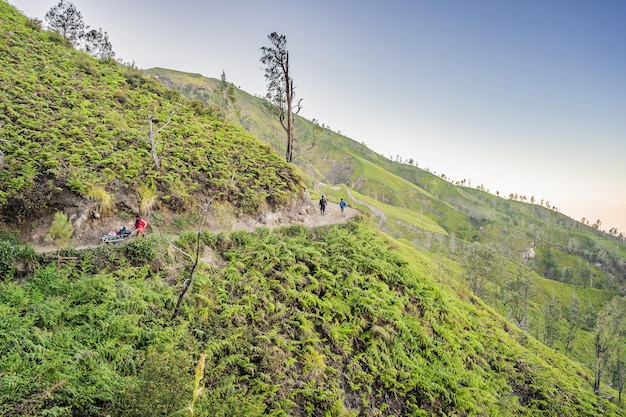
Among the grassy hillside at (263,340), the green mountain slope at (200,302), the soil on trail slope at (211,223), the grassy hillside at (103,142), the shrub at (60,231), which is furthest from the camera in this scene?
the grassy hillside at (103,142)

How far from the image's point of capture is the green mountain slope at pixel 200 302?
25.9 ft

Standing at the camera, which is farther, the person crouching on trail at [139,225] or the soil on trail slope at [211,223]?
the person crouching on trail at [139,225]

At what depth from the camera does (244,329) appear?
11.2 m

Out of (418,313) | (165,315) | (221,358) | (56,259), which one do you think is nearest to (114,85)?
(56,259)

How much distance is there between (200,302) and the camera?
11484 millimetres

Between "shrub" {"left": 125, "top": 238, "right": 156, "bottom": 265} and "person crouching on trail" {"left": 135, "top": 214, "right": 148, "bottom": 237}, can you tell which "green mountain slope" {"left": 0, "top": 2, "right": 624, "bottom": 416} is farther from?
"person crouching on trail" {"left": 135, "top": 214, "right": 148, "bottom": 237}

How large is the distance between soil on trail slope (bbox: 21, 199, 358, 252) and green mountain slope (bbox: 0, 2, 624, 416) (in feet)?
1.50

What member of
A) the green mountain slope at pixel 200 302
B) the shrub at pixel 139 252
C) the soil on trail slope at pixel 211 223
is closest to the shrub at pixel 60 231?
the soil on trail slope at pixel 211 223

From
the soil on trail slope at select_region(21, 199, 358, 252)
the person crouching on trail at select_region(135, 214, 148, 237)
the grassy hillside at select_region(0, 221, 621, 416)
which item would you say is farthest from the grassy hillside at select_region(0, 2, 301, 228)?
the grassy hillside at select_region(0, 221, 621, 416)

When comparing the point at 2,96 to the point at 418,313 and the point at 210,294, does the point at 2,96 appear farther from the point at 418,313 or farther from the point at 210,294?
the point at 418,313

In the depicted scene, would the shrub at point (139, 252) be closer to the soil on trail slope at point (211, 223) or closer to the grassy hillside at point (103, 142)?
the soil on trail slope at point (211, 223)

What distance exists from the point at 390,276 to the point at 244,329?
8915 mm

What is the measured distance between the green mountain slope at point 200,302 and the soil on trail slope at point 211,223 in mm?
458

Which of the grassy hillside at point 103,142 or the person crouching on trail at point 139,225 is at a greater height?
the grassy hillside at point 103,142
